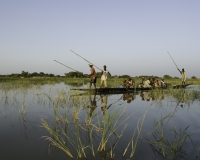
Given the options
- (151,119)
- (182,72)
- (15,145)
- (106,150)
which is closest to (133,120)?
(151,119)

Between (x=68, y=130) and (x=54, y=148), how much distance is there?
3.64 feet

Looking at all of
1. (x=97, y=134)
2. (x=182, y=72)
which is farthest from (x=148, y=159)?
(x=182, y=72)

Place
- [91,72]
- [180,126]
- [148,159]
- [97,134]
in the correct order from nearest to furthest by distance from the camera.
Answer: [148,159] < [97,134] < [180,126] < [91,72]

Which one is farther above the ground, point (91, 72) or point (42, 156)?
point (91, 72)

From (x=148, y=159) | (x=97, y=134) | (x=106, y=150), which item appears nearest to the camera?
(x=148, y=159)

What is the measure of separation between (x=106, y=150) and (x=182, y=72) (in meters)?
17.7

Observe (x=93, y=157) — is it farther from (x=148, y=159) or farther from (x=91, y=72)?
(x=91, y=72)

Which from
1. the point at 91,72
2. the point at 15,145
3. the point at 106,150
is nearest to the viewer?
the point at 106,150

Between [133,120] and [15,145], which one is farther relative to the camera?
[133,120]

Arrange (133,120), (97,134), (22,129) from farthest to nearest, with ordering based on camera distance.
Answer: (133,120)
(22,129)
(97,134)

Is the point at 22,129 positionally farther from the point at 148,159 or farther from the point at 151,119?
the point at 151,119

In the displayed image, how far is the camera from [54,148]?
3.56 metres

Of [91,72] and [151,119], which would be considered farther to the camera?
[91,72]

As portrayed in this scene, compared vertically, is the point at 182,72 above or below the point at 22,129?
above
